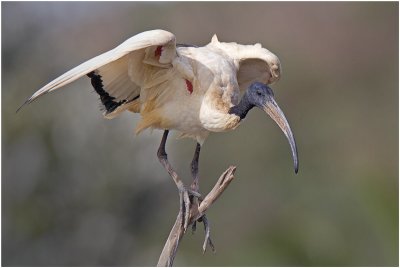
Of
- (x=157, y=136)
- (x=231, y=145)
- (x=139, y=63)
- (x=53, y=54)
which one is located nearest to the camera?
(x=139, y=63)

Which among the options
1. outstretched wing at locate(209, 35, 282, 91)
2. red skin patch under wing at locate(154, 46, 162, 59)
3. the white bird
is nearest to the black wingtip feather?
the white bird

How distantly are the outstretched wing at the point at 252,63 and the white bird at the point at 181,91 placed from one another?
0.08 feet

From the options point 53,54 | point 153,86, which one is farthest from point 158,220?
point 153,86

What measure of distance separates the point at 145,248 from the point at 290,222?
1568mm

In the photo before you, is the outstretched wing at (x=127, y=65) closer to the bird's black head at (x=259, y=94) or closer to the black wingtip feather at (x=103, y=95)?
the black wingtip feather at (x=103, y=95)

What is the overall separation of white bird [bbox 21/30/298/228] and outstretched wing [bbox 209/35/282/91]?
26mm

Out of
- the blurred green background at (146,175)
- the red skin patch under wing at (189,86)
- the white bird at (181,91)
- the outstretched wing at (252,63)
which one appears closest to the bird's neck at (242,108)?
the white bird at (181,91)

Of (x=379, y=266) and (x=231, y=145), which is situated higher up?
(x=231, y=145)

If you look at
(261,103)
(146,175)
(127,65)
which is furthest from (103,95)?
(146,175)

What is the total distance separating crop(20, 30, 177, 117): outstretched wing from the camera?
5.54 metres

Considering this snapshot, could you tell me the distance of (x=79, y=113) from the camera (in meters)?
11.1

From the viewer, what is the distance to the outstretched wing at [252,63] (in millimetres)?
6410

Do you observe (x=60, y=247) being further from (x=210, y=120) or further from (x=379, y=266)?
(x=210, y=120)

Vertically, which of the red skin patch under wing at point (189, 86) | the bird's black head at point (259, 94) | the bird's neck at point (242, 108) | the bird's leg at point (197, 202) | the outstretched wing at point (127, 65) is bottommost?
the bird's leg at point (197, 202)
